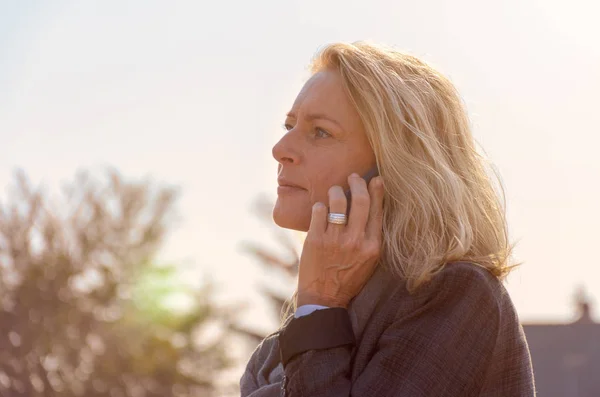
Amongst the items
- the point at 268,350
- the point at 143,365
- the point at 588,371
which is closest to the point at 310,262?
the point at 268,350

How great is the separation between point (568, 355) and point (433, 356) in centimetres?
3813

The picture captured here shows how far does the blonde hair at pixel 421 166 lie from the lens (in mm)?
2951

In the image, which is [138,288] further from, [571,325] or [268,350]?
[268,350]

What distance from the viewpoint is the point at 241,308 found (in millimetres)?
33625

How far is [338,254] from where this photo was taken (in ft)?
9.81

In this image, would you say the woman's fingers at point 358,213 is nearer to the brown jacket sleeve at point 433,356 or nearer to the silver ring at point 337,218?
the silver ring at point 337,218

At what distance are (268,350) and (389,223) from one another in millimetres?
692

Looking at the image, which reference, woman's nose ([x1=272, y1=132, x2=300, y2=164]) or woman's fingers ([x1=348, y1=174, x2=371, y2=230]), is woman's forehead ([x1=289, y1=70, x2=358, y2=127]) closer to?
woman's nose ([x1=272, y1=132, x2=300, y2=164])

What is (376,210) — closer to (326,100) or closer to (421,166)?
(421,166)

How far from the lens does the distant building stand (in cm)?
3772

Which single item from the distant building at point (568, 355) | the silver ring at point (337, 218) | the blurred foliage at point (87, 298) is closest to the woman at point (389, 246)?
the silver ring at point (337, 218)

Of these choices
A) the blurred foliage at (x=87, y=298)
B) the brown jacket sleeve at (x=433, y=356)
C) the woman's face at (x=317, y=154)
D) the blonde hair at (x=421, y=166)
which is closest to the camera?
the brown jacket sleeve at (x=433, y=356)

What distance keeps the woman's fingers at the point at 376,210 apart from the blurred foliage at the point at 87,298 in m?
26.9

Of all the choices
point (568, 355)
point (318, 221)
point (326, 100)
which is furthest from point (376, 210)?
point (568, 355)
